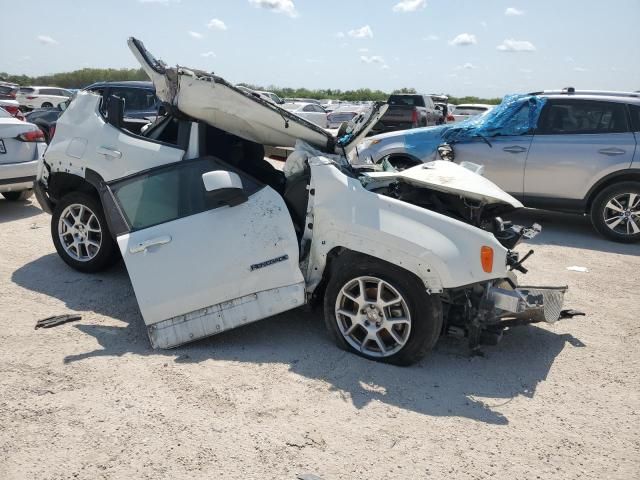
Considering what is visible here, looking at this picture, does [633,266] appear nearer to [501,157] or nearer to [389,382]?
[501,157]

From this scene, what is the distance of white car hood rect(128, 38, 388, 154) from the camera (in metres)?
4.52

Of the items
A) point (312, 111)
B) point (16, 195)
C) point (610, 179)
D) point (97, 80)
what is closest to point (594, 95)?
point (610, 179)

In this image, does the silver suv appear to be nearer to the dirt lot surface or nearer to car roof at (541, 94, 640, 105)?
car roof at (541, 94, 640, 105)

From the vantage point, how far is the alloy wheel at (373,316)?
12.5 ft

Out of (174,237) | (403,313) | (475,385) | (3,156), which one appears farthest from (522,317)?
(3,156)

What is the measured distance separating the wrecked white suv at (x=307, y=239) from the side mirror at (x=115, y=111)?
0.66 meters

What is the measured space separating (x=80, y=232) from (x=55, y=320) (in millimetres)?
1299

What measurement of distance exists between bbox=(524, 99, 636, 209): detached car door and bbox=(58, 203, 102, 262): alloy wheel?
580 centimetres

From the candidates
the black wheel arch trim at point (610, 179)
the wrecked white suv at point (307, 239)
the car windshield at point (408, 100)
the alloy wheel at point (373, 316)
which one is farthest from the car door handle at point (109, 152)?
the car windshield at point (408, 100)

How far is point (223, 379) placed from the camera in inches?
Result: 143

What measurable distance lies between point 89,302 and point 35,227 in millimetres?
3238

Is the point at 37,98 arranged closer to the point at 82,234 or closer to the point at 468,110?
the point at 468,110

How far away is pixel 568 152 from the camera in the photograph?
767 cm

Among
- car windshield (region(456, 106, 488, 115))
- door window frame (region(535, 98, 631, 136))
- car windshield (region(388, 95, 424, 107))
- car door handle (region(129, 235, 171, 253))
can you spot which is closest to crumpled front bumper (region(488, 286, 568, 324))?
car door handle (region(129, 235, 171, 253))
